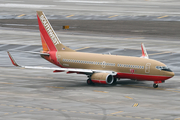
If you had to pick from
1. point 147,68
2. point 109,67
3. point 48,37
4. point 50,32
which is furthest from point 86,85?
point 50,32

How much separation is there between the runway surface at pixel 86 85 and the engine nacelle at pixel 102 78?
1053mm

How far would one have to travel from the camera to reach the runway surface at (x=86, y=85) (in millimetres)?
42594

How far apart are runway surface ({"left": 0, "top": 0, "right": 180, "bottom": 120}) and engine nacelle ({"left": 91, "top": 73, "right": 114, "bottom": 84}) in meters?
1.05

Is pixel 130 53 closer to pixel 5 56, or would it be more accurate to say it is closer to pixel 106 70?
pixel 5 56

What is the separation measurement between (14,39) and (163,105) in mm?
70316

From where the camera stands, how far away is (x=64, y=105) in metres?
45.9

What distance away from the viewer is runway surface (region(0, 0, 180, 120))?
4259 centimetres

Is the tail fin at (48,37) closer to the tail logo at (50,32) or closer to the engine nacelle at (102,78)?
the tail logo at (50,32)

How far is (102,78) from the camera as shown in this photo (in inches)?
2227

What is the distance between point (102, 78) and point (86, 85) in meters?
3.38

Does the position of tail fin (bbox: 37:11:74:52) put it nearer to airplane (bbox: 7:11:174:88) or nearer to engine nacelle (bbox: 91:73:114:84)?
airplane (bbox: 7:11:174:88)

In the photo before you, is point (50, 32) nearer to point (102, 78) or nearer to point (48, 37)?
point (48, 37)

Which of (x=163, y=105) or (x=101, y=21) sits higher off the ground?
(x=101, y=21)

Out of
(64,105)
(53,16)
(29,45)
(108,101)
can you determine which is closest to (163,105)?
(108,101)
